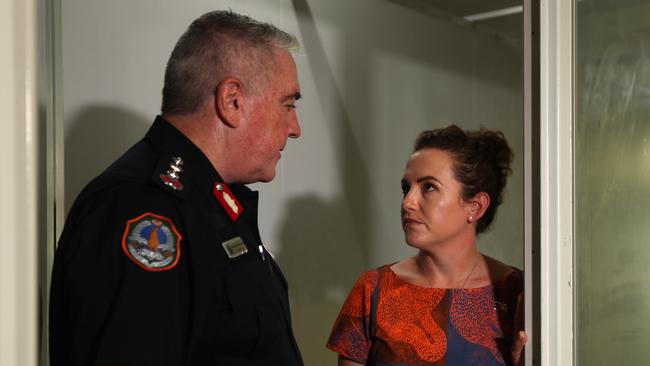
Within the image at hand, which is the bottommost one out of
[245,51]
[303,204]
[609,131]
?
[303,204]

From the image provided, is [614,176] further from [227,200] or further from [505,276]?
[227,200]

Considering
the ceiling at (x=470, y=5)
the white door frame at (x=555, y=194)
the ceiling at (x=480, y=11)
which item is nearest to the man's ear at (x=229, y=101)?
the white door frame at (x=555, y=194)

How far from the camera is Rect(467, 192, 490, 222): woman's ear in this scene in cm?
187

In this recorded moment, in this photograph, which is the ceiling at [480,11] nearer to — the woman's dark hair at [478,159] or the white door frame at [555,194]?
the woman's dark hair at [478,159]

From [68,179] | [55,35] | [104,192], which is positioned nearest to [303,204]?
[68,179]

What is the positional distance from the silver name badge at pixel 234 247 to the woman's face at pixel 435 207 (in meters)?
0.71

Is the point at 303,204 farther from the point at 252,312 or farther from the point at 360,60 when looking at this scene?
the point at 252,312

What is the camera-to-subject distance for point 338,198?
2693 millimetres

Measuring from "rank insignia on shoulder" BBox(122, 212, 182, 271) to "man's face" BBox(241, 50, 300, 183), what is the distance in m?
0.26

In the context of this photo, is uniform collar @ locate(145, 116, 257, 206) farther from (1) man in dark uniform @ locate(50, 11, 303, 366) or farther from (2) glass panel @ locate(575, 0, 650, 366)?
(2) glass panel @ locate(575, 0, 650, 366)

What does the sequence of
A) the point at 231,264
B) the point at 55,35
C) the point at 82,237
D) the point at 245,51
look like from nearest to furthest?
1. the point at 82,237
2. the point at 231,264
3. the point at 245,51
4. the point at 55,35

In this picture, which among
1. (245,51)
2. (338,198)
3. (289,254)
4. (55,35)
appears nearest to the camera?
(245,51)

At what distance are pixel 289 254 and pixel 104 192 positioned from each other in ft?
4.75

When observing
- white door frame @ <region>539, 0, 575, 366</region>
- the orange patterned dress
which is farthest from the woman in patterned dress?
white door frame @ <region>539, 0, 575, 366</region>
